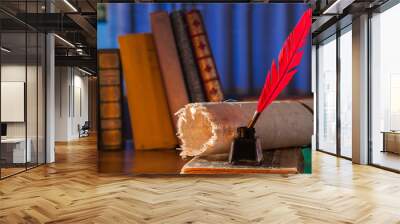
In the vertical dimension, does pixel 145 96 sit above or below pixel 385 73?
below

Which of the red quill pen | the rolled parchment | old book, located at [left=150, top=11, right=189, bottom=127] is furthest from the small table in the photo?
old book, located at [left=150, top=11, right=189, bottom=127]

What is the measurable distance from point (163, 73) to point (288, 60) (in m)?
1.73

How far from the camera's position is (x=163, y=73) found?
5.18 m

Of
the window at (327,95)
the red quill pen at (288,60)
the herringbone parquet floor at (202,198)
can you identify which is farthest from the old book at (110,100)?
the window at (327,95)

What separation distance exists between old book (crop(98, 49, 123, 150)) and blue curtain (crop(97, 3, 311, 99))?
0.20m

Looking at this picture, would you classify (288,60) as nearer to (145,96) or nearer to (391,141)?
(145,96)

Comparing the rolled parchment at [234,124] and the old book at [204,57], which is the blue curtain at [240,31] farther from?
the rolled parchment at [234,124]

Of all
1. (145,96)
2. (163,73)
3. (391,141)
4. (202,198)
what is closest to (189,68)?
(163,73)

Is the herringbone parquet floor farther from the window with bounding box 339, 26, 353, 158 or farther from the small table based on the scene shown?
the window with bounding box 339, 26, 353, 158

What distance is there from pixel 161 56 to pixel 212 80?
2.48 feet

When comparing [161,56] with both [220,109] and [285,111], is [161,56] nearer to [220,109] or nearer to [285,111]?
[220,109]

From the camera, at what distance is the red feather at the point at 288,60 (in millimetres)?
5230

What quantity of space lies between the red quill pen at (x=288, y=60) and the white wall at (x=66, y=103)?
1084 cm

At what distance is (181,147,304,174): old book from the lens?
4.96 metres
